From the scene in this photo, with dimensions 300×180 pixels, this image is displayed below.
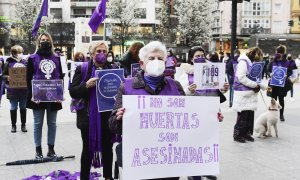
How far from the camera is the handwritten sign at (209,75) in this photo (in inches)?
249

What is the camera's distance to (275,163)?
24.4 ft

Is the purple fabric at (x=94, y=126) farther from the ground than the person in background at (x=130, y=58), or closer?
closer

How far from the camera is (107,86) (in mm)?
5508

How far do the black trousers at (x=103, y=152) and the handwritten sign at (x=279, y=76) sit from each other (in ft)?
23.1

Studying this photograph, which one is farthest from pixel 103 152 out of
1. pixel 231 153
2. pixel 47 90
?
pixel 231 153

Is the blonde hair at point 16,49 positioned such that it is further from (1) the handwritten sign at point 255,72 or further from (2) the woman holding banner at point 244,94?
(1) the handwritten sign at point 255,72

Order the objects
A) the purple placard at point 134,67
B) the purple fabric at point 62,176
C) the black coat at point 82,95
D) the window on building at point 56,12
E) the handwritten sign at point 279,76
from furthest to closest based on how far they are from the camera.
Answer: the window on building at point 56,12 → the handwritten sign at point 279,76 → the purple placard at point 134,67 → the purple fabric at point 62,176 → the black coat at point 82,95

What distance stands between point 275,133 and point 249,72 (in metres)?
1.76

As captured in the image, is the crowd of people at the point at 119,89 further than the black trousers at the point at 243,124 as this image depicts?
No

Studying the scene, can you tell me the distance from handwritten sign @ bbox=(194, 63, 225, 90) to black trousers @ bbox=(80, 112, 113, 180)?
1491 mm

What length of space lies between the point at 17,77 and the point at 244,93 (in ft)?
15.9

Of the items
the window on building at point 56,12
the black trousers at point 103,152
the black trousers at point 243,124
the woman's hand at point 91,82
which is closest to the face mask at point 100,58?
the woman's hand at point 91,82

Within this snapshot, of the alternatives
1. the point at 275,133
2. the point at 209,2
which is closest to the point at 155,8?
the point at 209,2

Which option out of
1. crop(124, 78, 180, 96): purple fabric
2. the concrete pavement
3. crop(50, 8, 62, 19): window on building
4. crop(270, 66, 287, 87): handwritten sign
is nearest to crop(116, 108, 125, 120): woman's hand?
crop(124, 78, 180, 96): purple fabric
